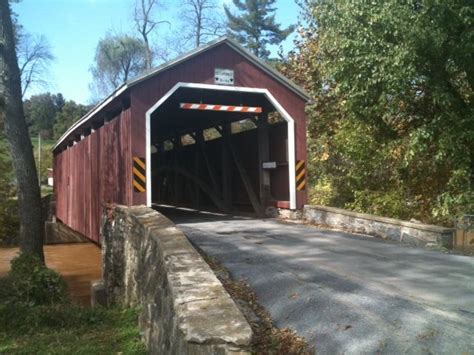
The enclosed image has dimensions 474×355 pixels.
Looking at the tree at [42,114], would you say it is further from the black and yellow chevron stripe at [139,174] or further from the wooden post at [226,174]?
the black and yellow chevron stripe at [139,174]

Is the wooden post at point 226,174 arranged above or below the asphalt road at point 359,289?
above

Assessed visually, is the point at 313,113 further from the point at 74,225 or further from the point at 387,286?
the point at 387,286

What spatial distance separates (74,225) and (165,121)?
5028mm

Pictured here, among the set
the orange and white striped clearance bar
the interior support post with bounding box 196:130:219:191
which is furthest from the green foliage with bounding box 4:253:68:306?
the interior support post with bounding box 196:130:219:191

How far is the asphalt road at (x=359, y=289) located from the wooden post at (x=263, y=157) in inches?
153

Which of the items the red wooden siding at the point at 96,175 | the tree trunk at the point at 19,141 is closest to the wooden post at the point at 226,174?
the red wooden siding at the point at 96,175

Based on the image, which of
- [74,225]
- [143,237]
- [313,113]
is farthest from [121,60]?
→ [143,237]

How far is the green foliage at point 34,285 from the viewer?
27.5 ft

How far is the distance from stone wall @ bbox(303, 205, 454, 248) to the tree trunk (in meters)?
5.26

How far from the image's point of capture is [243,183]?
1345 cm

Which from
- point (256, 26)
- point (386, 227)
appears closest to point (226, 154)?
point (386, 227)

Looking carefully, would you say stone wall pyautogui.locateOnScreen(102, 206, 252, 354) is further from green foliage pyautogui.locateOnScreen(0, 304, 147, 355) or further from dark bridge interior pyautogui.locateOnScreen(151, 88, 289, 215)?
dark bridge interior pyautogui.locateOnScreen(151, 88, 289, 215)

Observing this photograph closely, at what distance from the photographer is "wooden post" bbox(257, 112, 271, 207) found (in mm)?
12234

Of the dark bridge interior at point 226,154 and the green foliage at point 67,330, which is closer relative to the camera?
the green foliage at point 67,330
